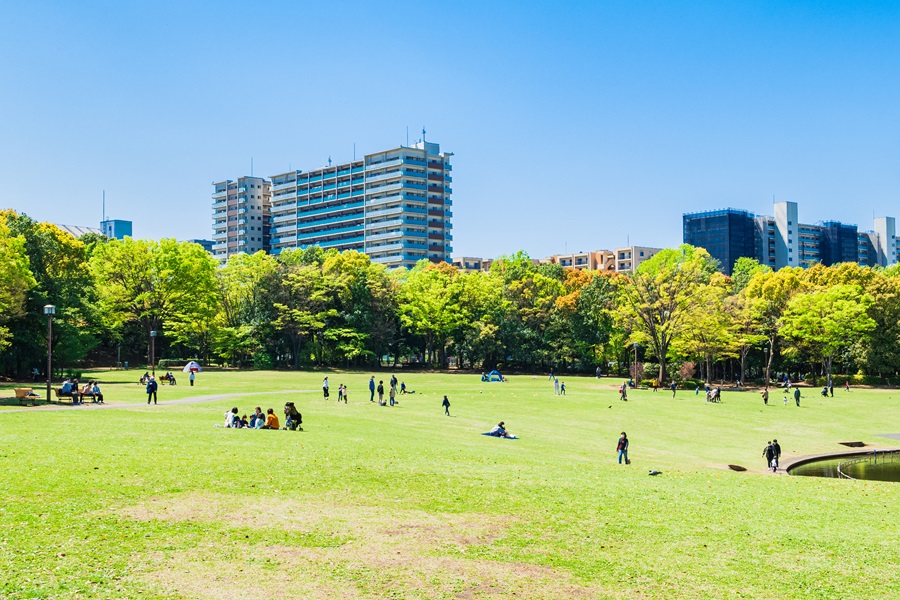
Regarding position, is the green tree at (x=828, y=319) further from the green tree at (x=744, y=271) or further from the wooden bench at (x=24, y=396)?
the wooden bench at (x=24, y=396)

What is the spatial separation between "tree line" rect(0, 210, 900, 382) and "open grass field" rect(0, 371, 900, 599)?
5361 centimetres

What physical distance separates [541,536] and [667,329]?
6924 centimetres

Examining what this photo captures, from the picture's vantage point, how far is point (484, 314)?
106688mm

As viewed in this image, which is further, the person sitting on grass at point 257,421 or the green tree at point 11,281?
the green tree at point 11,281

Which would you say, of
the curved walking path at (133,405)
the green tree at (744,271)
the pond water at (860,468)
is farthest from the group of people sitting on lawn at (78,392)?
the green tree at (744,271)

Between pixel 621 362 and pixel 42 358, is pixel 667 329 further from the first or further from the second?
pixel 42 358

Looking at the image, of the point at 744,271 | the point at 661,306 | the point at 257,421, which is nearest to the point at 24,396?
the point at 257,421

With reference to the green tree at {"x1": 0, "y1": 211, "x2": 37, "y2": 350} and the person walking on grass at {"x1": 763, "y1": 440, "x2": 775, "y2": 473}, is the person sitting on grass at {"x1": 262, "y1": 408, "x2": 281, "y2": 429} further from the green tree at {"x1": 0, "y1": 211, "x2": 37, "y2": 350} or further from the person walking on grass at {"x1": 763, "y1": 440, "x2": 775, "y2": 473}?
the green tree at {"x1": 0, "y1": 211, "x2": 37, "y2": 350}

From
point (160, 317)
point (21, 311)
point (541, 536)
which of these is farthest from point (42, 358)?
point (541, 536)

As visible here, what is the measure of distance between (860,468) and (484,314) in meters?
70.7

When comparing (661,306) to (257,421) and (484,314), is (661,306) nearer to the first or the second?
(484,314)

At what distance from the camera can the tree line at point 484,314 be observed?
287 feet

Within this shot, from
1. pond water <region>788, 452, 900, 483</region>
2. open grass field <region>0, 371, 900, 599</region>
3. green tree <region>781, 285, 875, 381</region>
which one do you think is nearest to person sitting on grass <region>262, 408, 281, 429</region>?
open grass field <region>0, 371, 900, 599</region>

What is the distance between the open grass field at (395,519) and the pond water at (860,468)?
3189mm
